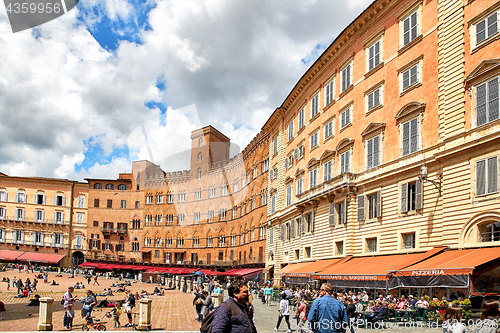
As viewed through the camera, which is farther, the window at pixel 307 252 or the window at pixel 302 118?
the window at pixel 302 118

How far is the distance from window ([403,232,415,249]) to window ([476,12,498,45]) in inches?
393

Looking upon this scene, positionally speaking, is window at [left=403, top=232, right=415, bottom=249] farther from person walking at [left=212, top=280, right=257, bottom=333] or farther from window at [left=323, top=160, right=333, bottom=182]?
person walking at [left=212, top=280, right=257, bottom=333]

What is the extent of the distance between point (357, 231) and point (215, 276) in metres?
40.0

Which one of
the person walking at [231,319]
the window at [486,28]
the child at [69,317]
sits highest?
the window at [486,28]

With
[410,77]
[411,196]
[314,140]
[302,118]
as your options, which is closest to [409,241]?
[411,196]

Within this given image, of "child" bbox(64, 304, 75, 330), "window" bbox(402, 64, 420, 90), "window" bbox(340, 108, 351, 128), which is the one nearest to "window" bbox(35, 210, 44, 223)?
"window" bbox(340, 108, 351, 128)

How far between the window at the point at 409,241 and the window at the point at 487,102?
23.1ft

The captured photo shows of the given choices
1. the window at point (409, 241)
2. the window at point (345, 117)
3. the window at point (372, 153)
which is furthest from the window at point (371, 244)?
the window at point (345, 117)

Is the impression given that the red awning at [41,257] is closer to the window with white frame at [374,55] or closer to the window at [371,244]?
the window at [371,244]

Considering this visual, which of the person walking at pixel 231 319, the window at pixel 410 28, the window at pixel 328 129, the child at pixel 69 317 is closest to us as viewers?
the person walking at pixel 231 319

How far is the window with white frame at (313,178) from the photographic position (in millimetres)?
35594

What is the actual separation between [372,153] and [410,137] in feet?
12.2

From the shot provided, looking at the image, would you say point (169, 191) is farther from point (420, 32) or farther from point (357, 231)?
point (420, 32)

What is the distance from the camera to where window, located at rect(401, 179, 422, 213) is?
74.9 ft
